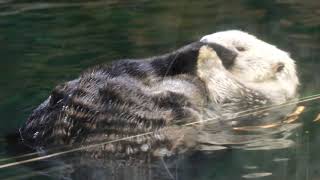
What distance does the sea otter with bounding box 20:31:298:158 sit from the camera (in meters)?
2.94

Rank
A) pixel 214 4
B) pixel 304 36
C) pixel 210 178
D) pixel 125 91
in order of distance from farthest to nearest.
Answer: pixel 214 4 → pixel 304 36 → pixel 125 91 → pixel 210 178

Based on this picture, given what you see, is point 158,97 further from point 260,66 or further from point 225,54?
point 260,66

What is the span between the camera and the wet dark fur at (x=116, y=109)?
2.93 m

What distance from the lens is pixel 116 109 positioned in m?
2.98

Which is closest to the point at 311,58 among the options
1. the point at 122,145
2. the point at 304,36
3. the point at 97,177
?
the point at 304,36

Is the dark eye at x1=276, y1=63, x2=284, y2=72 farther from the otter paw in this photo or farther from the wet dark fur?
the wet dark fur

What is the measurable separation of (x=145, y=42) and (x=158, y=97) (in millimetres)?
1706

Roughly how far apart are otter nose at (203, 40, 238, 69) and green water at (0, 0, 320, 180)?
372 millimetres

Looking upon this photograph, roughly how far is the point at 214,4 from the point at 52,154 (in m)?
3.38

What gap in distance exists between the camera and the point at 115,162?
9.17ft

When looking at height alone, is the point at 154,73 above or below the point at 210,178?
above

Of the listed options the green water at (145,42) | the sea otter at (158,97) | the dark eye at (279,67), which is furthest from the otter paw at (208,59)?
the green water at (145,42)

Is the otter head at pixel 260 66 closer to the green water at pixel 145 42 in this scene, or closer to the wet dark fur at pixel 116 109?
the green water at pixel 145 42

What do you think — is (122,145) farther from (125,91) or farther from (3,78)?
(3,78)
